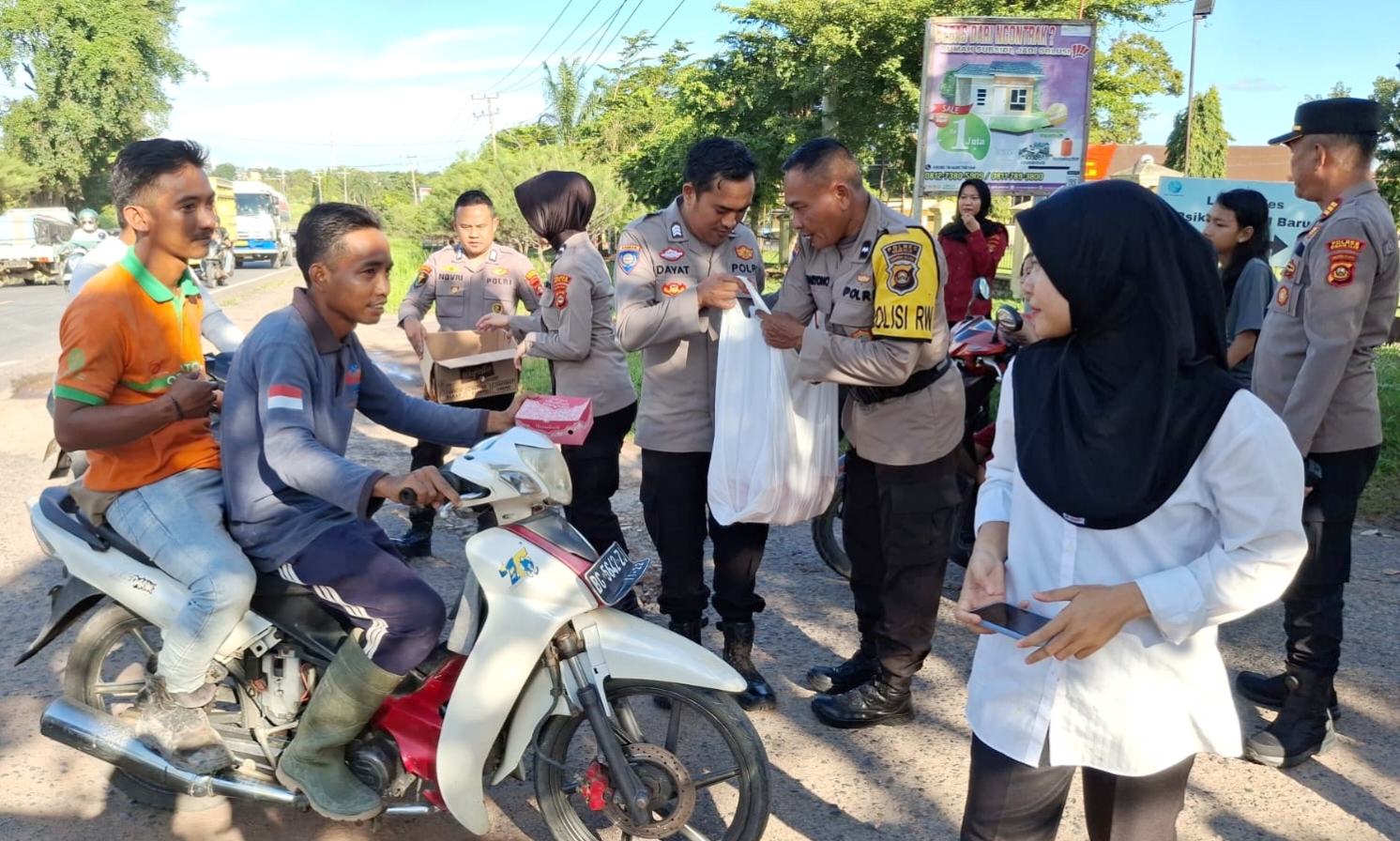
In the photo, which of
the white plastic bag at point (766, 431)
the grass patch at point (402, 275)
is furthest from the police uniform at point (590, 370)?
the grass patch at point (402, 275)

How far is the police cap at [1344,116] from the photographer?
3043 millimetres

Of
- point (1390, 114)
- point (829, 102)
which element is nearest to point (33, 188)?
point (829, 102)

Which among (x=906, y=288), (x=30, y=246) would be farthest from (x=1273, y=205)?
(x=30, y=246)

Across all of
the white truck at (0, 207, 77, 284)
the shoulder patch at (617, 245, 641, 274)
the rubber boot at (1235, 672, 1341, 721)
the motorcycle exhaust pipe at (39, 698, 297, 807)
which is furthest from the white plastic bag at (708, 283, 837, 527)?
the white truck at (0, 207, 77, 284)

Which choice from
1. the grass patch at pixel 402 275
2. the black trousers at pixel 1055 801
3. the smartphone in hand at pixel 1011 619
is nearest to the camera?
the smartphone in hand at pixel 1011 619

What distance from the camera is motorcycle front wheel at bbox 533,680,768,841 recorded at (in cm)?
255

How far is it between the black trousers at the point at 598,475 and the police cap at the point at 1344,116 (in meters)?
2.72

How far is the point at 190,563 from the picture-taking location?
2.67 m

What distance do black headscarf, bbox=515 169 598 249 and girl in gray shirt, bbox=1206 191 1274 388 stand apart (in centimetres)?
278

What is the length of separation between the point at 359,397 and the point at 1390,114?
26.2 meters

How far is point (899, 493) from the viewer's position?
3.32 meters

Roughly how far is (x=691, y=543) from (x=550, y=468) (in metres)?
1.24

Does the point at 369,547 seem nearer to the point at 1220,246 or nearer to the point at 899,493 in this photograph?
the point at 899,493

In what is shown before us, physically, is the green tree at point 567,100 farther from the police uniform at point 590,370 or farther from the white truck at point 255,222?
the police uniform at point 590,370
